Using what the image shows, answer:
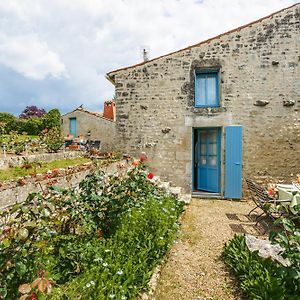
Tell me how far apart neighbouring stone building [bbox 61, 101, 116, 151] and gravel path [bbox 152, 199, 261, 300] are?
842 centimetres

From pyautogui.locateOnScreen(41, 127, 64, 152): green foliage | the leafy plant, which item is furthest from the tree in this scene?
the leafy plant

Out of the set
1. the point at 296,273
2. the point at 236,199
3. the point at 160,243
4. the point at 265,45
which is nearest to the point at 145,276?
the point at 160,243

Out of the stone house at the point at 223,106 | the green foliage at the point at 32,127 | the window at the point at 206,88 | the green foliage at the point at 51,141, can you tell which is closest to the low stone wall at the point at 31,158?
the green foliage at the point at 51,141

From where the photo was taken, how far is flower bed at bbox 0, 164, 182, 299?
1.99 meters

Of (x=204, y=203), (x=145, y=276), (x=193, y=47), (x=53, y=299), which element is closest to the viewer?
(x=53, y=299)

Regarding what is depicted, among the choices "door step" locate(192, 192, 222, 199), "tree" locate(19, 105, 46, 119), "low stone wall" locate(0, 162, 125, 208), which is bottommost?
"door step" locate(192, 192, 222, 199)

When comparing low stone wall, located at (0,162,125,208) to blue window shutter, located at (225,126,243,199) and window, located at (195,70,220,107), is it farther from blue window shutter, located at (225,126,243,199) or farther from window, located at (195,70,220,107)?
window, located at (195,70,220,107)

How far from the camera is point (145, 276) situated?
2809 mm

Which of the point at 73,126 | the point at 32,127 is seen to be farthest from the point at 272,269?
the point at 32,127

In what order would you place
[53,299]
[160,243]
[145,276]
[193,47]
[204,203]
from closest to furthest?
1. [53,299]
2. [145,276]
3. [160,243]
4. [204,203]
5. [193,47]

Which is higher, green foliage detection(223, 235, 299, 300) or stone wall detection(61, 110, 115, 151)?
stone wall detection(61, 110, 115, 151)

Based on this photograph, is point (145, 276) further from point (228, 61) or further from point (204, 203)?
point (228, 61)

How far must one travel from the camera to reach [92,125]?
581 inches

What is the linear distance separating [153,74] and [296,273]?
7155 mm
